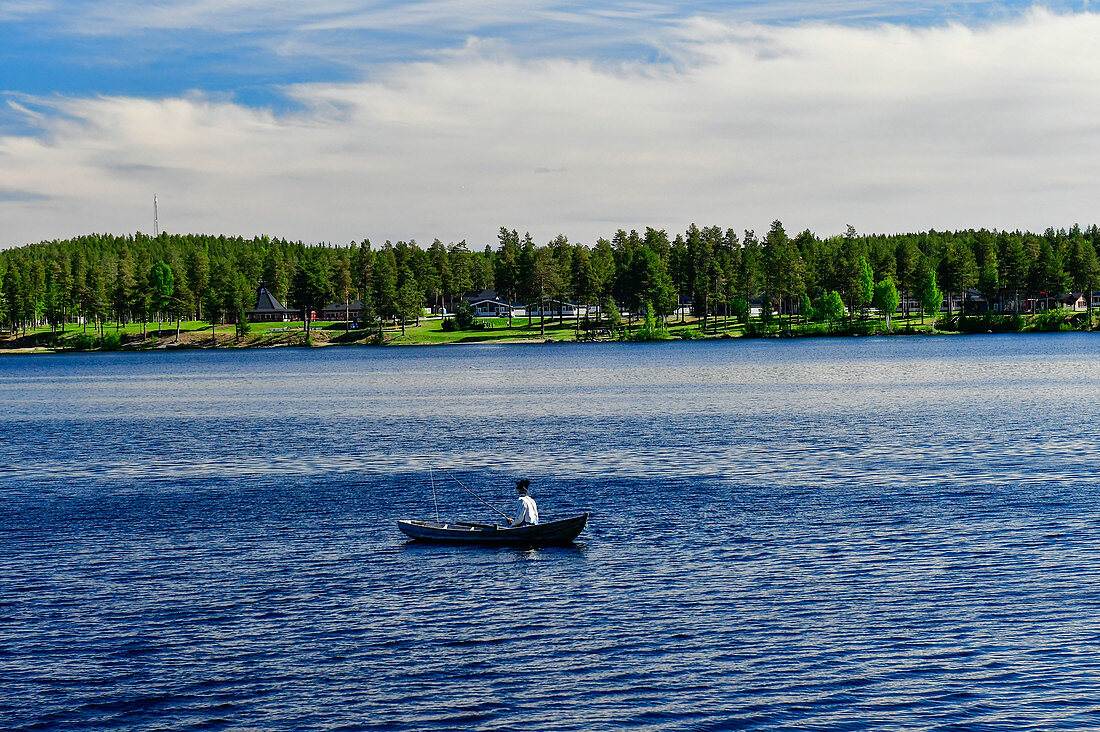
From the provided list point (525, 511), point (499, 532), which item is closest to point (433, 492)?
point (499, 532)

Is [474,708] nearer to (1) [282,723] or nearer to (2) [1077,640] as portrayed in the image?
(1) [282,723]

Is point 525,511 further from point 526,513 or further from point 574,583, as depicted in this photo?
point 574,583

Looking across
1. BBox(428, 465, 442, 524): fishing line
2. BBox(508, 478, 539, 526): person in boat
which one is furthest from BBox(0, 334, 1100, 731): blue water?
BBox(508, 478, 539, 526): person in boat

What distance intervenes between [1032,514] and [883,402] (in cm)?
5904

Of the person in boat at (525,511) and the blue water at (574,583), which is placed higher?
the person in boat at (525,511)

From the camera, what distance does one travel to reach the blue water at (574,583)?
2822cm

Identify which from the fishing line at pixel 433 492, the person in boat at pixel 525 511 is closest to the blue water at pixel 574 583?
the fishing line at pixel 433 492

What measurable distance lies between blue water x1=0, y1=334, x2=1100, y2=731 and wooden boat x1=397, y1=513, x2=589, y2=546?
752mm

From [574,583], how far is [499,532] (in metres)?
6.77

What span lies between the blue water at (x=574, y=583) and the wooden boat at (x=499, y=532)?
75cm

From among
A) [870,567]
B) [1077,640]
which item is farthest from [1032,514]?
[1077,640]

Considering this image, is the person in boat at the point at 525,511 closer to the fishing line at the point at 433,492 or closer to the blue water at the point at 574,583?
the blue water at the point at 574,583

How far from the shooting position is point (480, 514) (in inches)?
2114

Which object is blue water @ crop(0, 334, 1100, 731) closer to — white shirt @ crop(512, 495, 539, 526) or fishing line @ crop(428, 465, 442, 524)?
fishing line @ crop(428, 465, 442, 524)
